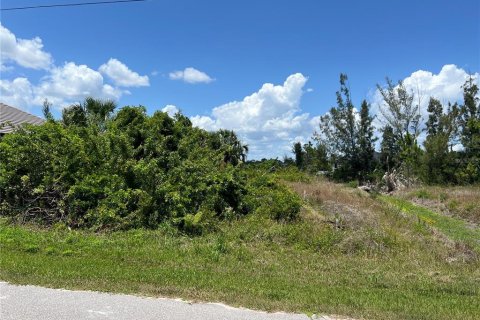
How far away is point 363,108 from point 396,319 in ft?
173

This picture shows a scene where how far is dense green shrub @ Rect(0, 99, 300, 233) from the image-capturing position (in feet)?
42.7

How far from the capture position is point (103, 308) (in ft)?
17.6

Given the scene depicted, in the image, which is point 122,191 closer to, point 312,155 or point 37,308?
point 37,308

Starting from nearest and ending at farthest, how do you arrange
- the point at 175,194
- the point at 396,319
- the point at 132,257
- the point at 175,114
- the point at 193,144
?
1. the point at 396,319
2. the point at 132,257
3. the point at 175,194
4. the point at 193,144
5. the point at 175,114

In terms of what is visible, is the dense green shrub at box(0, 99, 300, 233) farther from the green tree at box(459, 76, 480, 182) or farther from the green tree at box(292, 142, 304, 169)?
the green tree at box(292, 142, 304, 169)

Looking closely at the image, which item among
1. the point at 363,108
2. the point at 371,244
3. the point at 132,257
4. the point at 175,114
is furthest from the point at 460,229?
the point at 363,108

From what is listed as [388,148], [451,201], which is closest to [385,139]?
[388,148]

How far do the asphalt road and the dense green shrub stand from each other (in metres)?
6.57

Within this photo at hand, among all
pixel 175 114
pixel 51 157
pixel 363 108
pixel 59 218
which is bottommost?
pixel 59 218

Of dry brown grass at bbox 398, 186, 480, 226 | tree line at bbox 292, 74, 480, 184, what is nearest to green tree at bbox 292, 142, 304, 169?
tree line at bbox 292, 74, 480, 184

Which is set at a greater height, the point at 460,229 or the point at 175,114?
the point at 175,114

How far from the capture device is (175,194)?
13047 mm

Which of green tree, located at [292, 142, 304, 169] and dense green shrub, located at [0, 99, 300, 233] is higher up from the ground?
green tree, located at [292, 142, 304, 169]

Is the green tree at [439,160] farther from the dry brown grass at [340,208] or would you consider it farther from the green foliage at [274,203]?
the green foliage at [274,203]
